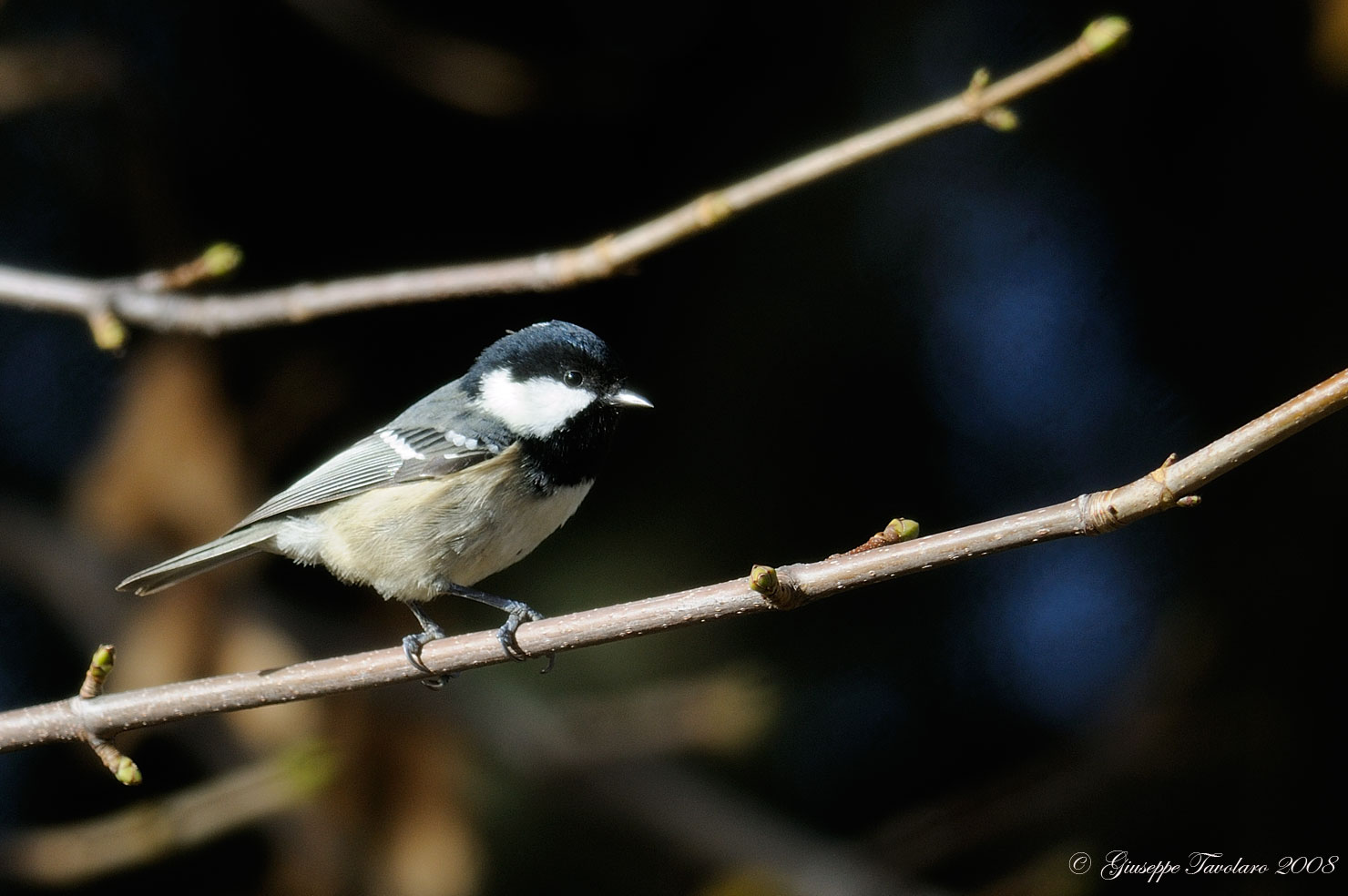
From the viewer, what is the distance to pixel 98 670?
1230mm

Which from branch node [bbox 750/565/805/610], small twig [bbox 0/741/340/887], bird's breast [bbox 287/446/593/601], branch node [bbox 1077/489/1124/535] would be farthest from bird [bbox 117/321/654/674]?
branch node [bbox 1077/489/1124/535]

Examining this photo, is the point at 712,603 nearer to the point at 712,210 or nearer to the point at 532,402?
the point at 712,210

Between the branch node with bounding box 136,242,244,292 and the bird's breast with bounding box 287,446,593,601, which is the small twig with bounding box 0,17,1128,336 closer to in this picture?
the branch node with bounding box 136,242,244,292

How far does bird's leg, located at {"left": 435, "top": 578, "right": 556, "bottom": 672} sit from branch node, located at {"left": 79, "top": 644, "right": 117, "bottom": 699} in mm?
413

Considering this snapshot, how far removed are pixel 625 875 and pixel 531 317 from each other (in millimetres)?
1258

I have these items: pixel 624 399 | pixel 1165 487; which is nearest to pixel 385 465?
pixel 624 399

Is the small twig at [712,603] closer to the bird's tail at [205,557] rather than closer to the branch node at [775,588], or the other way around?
the branch node at [775,588]

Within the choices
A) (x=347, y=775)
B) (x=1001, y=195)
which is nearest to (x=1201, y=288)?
(x=1001, y=195)

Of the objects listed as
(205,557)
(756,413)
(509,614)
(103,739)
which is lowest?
(103,739)

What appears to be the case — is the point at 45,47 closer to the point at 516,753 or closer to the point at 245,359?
the point at 245,359

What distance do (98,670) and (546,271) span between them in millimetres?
669

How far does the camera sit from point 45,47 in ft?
7.81

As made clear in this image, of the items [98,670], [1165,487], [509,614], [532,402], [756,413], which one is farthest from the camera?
[756,413]

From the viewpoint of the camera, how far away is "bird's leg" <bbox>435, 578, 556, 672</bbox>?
1.22 meters
